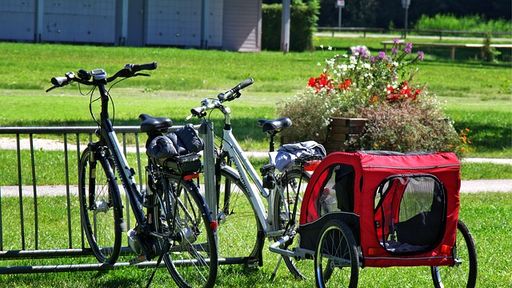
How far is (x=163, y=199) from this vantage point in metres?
6.90

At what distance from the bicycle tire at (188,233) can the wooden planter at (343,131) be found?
6.42 meters

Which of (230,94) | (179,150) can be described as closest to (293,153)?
(230,94)

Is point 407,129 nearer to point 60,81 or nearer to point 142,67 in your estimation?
point 142,67

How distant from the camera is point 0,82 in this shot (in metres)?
24.7

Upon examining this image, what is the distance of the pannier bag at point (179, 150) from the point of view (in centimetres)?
666

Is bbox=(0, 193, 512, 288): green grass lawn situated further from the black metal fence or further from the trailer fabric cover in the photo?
the trailer fabric cover

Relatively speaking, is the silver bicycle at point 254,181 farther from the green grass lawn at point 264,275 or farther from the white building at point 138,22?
the white building at point 138,22

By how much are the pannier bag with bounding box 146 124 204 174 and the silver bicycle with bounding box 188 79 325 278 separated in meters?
0.19

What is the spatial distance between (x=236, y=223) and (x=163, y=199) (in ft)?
5.81

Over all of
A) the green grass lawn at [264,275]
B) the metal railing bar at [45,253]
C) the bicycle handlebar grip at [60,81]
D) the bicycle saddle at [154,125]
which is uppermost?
the bicycle handlebar grip at [60,81]

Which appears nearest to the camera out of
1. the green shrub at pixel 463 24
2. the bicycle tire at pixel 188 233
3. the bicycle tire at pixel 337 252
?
the bicycle tire at pixel 337 252

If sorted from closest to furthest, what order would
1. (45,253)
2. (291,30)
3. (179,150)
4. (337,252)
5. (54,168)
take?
(337,252)
(179,150)
(45,253)
(54,168)
(291,30)

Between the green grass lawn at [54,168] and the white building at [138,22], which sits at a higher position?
the white building at [138,22]

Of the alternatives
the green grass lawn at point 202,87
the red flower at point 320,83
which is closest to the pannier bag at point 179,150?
the red flower at point 320,83
